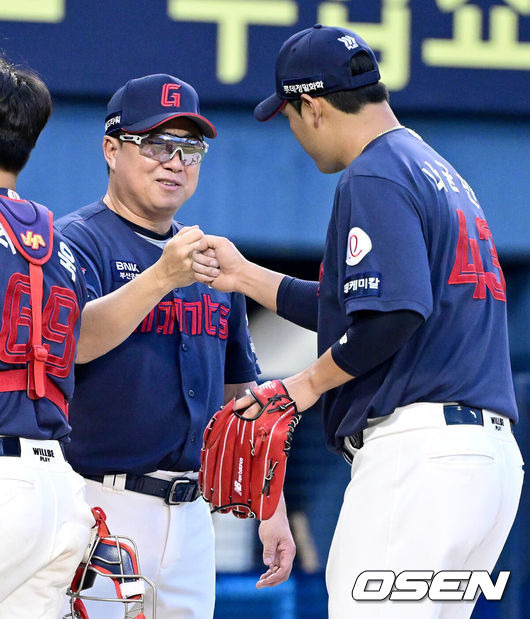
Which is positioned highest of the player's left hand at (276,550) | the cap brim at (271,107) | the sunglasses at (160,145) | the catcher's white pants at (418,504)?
the cap brim at (271,107)

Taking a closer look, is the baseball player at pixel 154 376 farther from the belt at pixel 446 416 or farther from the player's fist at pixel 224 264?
the belt at pixel 446 416

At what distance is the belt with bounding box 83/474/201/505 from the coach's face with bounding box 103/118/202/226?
2.91 feet

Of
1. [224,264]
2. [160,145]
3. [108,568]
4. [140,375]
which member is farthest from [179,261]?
[108,568]

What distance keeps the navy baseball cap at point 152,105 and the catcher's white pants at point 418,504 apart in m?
1.39

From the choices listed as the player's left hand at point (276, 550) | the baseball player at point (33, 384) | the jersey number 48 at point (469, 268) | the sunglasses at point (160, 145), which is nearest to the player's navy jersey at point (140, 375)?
the sunglasses at point (160, 145)

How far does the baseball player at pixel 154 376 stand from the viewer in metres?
3.68

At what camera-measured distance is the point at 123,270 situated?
373 centimetres

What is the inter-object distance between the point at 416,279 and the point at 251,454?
0.70m

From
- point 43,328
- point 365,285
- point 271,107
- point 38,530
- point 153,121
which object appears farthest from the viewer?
point 153,121

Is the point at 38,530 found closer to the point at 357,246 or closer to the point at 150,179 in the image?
the point at 357,246

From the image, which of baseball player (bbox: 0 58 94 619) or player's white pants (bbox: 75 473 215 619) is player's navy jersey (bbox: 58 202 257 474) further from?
baseball player (bbox: 0 58 94 619)

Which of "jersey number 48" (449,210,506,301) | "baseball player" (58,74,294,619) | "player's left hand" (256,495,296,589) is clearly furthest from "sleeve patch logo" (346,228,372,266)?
"player's left hand" (256,495,296,589)

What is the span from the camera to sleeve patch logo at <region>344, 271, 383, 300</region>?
289 cm

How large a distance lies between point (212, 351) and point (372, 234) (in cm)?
111
